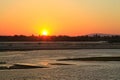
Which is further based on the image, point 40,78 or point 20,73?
point 20,73

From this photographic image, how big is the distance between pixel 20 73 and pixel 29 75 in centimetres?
160

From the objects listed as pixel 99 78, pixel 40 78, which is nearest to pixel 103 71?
pixel 99 78

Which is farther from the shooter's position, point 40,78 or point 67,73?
point 67,73

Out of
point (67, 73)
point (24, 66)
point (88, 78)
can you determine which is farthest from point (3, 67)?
point (88, 78)

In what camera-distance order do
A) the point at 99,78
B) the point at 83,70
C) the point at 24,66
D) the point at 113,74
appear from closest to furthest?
the point at 99,78, the point at 113,74, the point at 83,70, the point at 24,66

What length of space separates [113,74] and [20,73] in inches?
295

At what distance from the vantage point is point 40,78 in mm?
29578

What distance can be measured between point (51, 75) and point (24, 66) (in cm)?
766

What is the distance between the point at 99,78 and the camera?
29375mm

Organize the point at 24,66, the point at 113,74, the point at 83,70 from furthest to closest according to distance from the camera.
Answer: the point at 24,66 < the point at 83,70 < the point at 113,74

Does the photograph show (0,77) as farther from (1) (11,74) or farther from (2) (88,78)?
(2) (88,78)

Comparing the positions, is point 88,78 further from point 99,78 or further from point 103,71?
point 103,71

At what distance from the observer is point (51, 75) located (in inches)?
1225

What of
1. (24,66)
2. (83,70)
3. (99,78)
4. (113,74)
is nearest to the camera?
(99,78)
